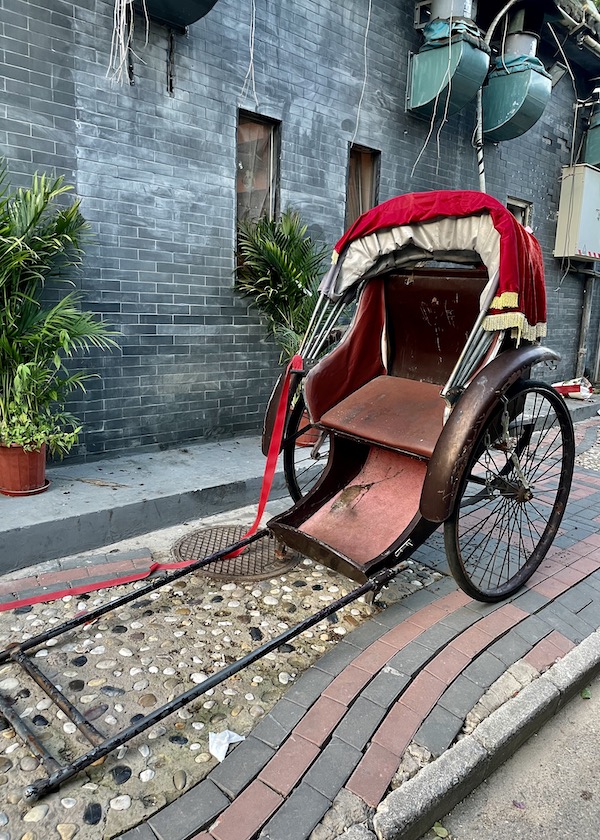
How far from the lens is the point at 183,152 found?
203 inches

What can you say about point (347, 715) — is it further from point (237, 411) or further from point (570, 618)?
point (237, 411)

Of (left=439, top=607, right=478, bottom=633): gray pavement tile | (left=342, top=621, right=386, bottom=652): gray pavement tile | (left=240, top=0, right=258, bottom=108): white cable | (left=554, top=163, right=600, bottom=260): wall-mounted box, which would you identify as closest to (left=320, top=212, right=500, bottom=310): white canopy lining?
(left=439, top=607, right=478, bottom=633): gray pavement tile

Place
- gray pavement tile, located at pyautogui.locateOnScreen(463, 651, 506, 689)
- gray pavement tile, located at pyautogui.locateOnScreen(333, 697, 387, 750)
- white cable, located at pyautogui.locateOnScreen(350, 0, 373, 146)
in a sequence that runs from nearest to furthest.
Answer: gray pavement tile, located at pyautogui.locateOnScreen(333, 697, 387, 750) → gray pavement tile, located at pyautogui.locateOnScreen(463, 651, 506, 689) → white cable, located at pyautogui.locateOnScreen(350, 0, 373, 146)

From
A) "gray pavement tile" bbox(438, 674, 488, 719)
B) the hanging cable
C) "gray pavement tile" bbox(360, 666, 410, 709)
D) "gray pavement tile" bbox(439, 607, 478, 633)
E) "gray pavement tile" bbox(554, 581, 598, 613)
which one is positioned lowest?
"gray pavement tile" bbox(438, 674, 488, 719)

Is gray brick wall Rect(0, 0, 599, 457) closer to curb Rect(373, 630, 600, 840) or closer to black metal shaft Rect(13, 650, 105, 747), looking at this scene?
black metal shaft Rect(13, 650, 105, 747)

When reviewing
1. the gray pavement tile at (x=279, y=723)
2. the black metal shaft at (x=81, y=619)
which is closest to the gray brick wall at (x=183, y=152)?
the black metal shaft at (x=81, y=619)

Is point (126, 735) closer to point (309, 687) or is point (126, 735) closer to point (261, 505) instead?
point (309, 687)

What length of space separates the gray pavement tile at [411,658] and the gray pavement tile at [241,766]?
696 mm

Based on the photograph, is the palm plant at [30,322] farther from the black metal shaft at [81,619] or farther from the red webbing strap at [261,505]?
the black metal shaft at [81,619]

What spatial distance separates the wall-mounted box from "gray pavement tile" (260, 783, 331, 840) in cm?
1006

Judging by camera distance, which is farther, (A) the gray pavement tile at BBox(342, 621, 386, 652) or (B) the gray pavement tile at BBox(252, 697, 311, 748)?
(A) the gray pavement tile at BBox(342, 621, 386, 652)

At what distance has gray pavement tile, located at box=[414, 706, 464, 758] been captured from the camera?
217cm

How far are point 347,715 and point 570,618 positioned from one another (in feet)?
4.79

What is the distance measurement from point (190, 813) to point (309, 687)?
713 millimetres
